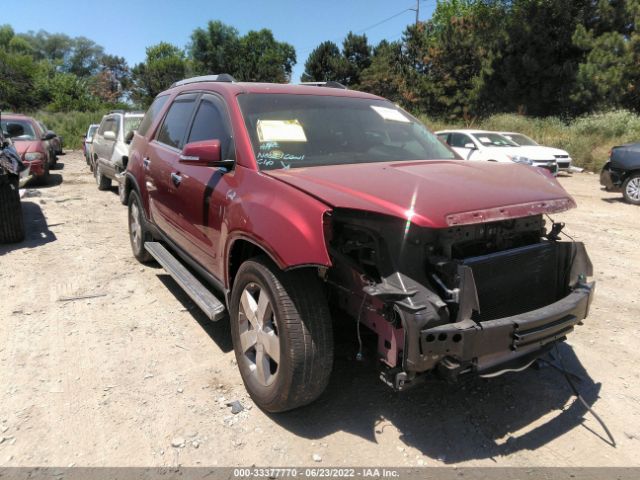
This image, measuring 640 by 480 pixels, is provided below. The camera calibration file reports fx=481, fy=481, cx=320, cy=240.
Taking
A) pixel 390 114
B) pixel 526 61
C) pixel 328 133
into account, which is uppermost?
pixel 526 61

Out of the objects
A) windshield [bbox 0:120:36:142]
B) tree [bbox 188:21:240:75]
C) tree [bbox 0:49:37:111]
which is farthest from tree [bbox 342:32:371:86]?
windshield [bbox 0:120:36:142]

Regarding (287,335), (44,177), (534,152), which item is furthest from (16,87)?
(287,335)

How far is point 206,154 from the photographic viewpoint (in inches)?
124

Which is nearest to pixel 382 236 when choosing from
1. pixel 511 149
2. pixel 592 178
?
pixel 511 149

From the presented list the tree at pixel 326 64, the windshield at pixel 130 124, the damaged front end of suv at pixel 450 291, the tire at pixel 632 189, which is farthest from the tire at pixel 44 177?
the tree at pixel 326 64

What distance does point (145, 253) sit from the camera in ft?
18.6

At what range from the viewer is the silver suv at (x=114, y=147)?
31.7ft

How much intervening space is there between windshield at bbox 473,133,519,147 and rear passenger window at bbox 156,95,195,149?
1185 centimetres

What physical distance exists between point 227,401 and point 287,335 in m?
0.87

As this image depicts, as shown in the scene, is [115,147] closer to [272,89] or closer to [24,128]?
[24,128]

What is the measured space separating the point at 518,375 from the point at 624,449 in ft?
2.61

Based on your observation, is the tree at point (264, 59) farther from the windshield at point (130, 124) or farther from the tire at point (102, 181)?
the windshield at point (130, 124)

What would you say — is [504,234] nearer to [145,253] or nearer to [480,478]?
[480,478]

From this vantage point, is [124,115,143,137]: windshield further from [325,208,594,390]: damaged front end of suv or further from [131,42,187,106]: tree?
[131,42,187,106]: tree
